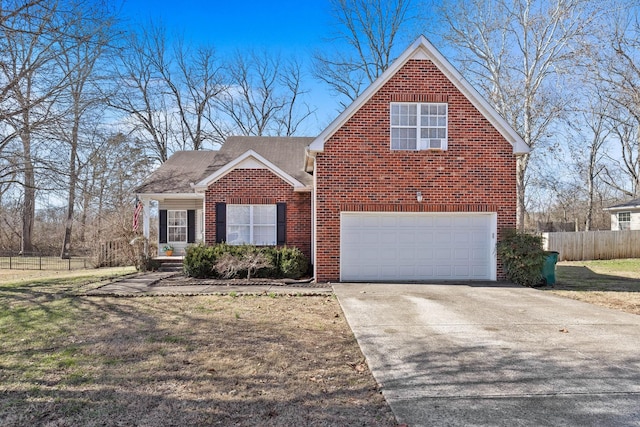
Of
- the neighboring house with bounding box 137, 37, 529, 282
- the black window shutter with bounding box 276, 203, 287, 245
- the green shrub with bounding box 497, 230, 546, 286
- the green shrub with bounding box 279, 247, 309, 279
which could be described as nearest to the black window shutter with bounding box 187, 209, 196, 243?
the black window shutter with bounding box 276, 203, 287, 245

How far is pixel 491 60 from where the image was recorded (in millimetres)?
24766

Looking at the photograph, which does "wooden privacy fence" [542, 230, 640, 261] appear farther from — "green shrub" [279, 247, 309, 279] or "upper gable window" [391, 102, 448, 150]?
"green shrub" [279, 247, 309, 279]

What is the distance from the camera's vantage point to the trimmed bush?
13117 mm

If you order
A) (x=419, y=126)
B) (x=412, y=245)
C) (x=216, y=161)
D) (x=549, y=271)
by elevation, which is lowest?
(x=549, y=271)

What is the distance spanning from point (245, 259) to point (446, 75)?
7.93 m

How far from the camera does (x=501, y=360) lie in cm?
532

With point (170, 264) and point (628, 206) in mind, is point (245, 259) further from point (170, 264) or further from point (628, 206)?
point (628, 206)

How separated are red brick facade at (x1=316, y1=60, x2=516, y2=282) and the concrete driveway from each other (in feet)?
12.2

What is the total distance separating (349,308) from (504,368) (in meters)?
3.90

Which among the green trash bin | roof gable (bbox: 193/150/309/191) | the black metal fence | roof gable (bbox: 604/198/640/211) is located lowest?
the black metal fence

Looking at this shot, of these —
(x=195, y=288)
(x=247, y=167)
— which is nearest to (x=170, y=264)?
(x=247, y=167)

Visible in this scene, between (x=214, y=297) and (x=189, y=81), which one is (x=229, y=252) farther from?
(x=189, y=81)

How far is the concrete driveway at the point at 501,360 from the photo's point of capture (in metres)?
3.91

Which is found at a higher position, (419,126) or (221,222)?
(419,126)
